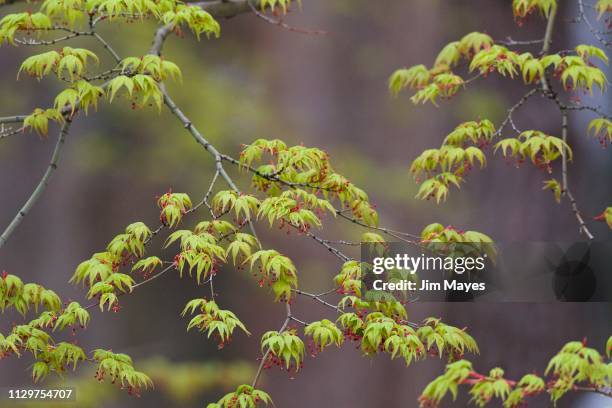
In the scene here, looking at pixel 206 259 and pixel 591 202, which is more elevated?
pixel 591 202

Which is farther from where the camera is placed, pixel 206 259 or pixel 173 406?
pixel 173 406

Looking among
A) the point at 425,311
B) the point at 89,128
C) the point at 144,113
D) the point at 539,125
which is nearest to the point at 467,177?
the point at 539,125

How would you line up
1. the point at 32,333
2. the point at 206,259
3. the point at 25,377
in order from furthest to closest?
the point at 25,377 → the point at 32,333 → the point at 206,259

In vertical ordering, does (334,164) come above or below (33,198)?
above

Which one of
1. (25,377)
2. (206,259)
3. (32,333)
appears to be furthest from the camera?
(25,377)

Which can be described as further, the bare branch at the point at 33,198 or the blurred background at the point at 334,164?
the blurred background at the point at 334,164

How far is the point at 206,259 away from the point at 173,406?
2.19 metres

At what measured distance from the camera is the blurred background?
15.5 feet

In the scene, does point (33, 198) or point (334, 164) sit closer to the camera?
point (33, 198)

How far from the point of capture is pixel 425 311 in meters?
4.76

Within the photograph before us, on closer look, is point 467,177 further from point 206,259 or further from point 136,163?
point 206,259

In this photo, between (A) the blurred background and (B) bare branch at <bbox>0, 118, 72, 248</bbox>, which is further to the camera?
(A) the blurred background

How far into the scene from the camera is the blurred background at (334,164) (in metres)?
4.73

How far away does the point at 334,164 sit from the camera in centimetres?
482
